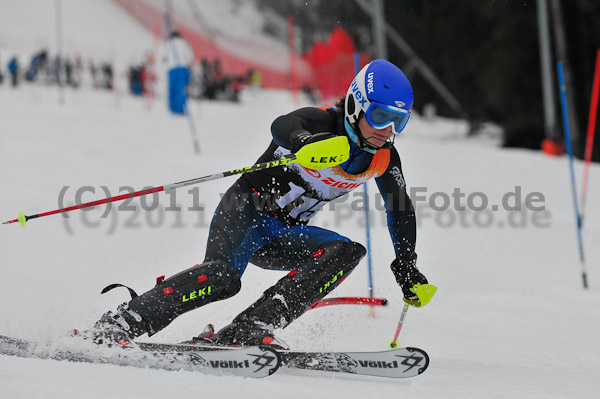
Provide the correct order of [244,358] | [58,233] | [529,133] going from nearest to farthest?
[244,358], [58,233], [529,133]

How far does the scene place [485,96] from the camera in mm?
21469

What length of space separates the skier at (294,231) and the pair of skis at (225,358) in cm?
11

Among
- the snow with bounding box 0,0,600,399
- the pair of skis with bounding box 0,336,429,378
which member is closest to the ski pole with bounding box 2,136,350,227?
the pair of skis with bounding box 0,336,429,378

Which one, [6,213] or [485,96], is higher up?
[485,96]

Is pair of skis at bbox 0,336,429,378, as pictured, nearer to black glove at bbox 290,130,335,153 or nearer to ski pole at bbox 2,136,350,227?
ski pole at bbox 2,136,350,227

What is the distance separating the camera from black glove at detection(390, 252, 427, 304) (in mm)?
3291

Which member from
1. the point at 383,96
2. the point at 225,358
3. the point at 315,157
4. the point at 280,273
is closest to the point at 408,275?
the point at 315,157

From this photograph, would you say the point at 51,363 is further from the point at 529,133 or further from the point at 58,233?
the point at 529,133

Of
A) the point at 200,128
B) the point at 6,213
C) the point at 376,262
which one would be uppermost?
the point at 200,128

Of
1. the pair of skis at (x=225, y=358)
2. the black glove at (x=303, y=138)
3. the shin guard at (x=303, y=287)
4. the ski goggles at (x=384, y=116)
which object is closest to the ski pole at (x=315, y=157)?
the black glove at (x=303, y=138)

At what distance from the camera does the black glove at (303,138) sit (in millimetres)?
3004

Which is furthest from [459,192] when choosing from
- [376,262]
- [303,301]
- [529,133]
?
[529,133]

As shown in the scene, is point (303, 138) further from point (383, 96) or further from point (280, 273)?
point (280, 273)

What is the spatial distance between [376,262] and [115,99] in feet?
47.5
